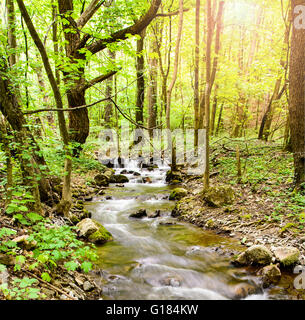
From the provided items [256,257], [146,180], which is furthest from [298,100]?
[146,180]

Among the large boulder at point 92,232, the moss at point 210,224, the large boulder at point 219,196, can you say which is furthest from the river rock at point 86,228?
the large boulder at point 219,196

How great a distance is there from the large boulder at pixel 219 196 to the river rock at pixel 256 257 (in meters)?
2.21

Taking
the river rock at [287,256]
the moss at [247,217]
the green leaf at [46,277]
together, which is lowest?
the river rock at [287,256]

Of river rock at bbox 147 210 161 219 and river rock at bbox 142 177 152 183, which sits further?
river rock at bbox 142 177 152 183

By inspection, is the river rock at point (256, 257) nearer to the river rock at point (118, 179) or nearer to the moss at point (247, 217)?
the moss at point (247, 217)

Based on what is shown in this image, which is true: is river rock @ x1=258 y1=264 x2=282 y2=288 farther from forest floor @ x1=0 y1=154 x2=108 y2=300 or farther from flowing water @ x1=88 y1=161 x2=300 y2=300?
forest floor @ x1=0 y1=154 x2=108 y2=300

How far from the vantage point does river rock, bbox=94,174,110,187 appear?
407 inches

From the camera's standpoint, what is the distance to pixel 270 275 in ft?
12.6

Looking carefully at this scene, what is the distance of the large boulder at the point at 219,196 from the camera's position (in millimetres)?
6539

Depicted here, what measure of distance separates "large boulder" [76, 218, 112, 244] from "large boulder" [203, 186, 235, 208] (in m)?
3.20

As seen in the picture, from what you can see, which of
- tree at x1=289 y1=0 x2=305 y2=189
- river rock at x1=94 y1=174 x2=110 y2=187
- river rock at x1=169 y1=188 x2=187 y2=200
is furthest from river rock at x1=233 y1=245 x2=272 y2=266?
river rock at x1=94 y1=174 x2=110 y2=187

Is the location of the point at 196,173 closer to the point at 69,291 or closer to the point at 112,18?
the point at 112,18
